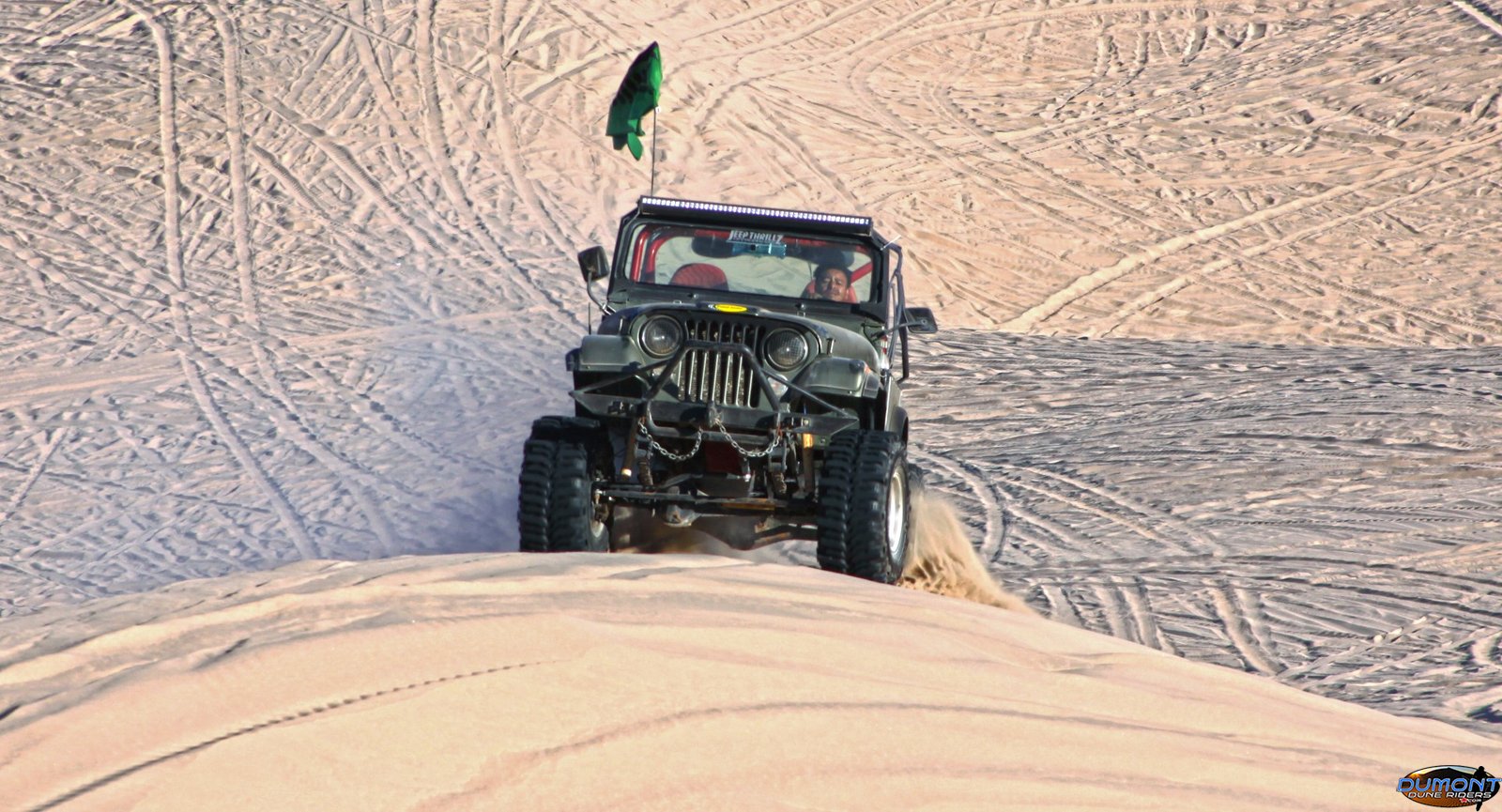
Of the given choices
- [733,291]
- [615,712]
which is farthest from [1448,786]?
[733,291]

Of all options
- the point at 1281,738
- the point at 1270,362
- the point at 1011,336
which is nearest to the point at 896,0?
the point at 1011,336

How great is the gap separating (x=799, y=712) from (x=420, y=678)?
3.21 feet

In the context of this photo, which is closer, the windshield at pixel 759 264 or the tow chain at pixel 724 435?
the tow chain at pixel 724 435

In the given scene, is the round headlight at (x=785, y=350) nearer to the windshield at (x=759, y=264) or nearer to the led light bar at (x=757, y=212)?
the windshield at (x=759, y=264)

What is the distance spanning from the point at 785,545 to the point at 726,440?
196 cm

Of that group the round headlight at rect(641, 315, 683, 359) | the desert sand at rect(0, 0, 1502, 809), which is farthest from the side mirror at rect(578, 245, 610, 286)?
the desert sand at rect(0, 0, 1502, 809)

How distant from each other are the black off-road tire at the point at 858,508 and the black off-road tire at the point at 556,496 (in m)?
1.02

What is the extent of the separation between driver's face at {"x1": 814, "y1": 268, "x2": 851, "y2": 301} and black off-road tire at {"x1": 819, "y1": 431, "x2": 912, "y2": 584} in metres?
1.34

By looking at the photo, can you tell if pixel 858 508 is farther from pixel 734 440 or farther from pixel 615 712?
pixel 615 712

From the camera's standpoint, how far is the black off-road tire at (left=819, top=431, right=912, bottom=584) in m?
5.95

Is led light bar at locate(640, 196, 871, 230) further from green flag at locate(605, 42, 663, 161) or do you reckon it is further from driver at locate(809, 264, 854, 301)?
green flag at locate(605, 42, 663, 161)

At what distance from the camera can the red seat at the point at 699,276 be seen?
24.2 ft

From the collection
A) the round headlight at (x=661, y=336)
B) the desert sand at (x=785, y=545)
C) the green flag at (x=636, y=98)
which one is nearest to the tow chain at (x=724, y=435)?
the round headlight at (x=661, y=336)

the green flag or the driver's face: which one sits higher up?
the green flag
